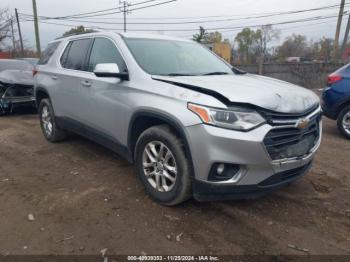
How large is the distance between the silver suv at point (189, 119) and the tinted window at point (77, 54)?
0.06 metres

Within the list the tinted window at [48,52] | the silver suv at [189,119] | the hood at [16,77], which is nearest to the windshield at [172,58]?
the silver suv at [189,119]

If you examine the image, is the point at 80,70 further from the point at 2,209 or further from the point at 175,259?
the point at 175,259

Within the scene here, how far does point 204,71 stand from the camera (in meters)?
4.02

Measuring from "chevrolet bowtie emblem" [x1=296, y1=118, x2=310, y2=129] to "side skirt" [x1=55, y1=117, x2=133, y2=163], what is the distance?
1.87 meters

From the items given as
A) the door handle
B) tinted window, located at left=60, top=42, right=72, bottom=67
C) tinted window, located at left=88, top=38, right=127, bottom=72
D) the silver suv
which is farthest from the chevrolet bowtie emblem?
tinted window, located at left=60, top=42, right=72, bottom=67

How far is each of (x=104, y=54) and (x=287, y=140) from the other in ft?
8.33

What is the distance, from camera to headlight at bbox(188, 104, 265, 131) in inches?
110

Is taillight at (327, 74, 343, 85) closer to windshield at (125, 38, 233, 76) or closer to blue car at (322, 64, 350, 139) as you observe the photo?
blue car at (322, 64, 350, 139)

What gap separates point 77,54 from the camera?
4.86 meters

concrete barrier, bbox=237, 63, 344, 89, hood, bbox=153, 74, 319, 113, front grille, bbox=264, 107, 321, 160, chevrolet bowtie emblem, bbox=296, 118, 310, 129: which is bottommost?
concrete barrier, bbox=237, 63, 344, 89

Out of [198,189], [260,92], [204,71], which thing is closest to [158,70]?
[204,71]

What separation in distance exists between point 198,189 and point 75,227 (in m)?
1.22

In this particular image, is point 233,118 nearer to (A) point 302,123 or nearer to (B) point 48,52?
(A) point 302,123

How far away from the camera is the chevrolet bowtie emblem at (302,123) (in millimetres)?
3045
